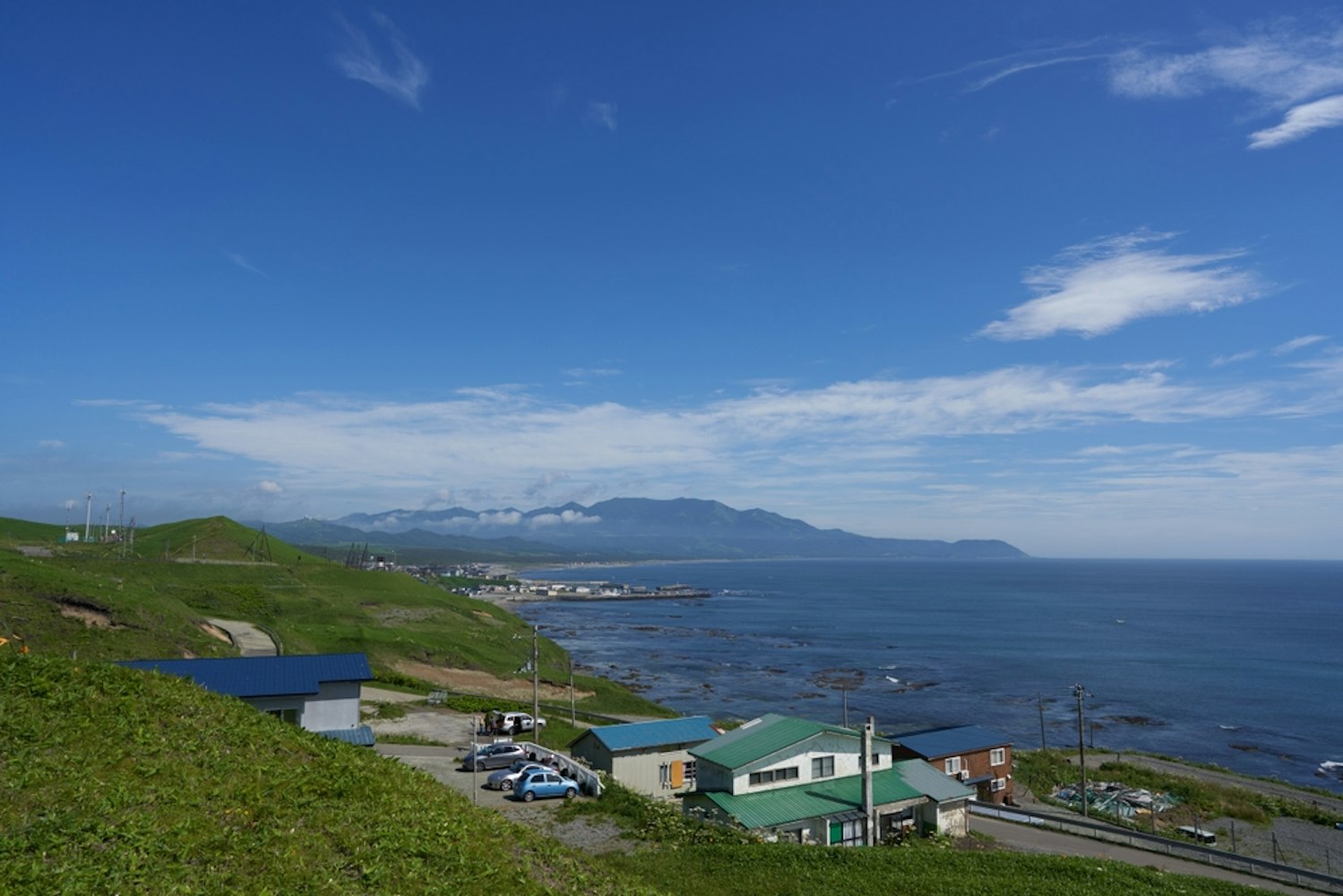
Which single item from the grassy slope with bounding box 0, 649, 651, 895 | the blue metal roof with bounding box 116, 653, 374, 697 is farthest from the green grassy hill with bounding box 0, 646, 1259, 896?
the blue metal roof with bounding box 116, 653, 374, 697

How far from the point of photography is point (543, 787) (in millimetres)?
26016

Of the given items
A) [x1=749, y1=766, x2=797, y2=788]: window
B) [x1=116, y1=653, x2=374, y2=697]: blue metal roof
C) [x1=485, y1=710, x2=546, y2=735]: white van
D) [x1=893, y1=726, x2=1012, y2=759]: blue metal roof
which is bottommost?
[x1=893, y1=726, x2=1012, y2=759]: blue metal roof

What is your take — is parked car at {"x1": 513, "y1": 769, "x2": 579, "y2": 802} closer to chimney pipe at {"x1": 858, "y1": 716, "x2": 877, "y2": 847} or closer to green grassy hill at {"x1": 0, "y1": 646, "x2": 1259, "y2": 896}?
green grassy hill at {"x1": 0, "y1": 646, "x2": 1259, "y2": 896}

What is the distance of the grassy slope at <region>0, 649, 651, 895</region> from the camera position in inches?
380

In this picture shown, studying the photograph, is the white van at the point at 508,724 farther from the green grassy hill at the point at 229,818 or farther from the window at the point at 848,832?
the green grassy hill at the point at 229,818

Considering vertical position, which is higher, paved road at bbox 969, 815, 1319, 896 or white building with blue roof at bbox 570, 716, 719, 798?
white building with blue roof at bbox 570, 716, 719, 798

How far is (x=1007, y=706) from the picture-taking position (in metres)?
75.1

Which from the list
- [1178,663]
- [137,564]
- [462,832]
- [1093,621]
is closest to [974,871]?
[462,832]

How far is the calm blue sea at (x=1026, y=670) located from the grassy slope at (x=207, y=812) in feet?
131

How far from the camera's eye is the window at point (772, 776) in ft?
92.0

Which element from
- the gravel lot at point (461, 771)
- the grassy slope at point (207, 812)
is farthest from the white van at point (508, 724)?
the grassy slope at point (207, 812)

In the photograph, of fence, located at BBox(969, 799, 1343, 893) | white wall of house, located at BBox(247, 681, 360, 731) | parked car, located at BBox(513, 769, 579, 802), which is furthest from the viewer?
white wall of house, located at BBox(247, 681, 360, 731)

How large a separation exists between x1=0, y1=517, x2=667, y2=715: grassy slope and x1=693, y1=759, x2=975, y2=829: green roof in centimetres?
3461

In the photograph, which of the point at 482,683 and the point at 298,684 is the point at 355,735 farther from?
the point at 482,683
